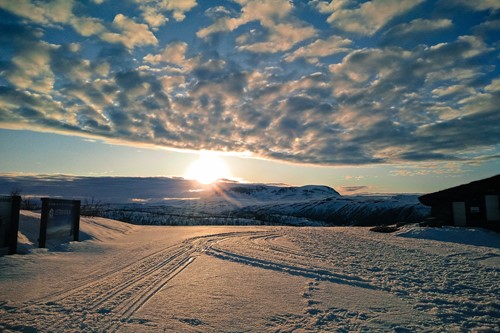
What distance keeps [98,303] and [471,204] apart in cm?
2558

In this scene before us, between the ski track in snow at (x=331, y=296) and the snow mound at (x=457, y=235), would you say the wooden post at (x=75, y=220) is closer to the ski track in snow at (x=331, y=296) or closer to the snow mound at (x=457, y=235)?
the ski track in snow at (x=331, y=296)

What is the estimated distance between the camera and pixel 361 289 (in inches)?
291

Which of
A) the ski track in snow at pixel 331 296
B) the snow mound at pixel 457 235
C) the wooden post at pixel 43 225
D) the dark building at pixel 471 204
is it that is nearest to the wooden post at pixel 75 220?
the wooden post at pixel 43 225

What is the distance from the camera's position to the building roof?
22516mm

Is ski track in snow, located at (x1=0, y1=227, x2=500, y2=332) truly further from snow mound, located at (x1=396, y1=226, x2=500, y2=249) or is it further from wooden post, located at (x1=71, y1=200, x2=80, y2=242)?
snow mound, located at (x1=396, y1=226, x2=500, y2=249)

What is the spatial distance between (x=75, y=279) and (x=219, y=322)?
14.3 ft

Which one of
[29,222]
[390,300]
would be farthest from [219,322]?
[29,222]

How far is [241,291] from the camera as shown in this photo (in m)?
7.15

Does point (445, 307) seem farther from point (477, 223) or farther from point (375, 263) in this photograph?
point (477, 223)

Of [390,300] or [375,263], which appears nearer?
[390,300]

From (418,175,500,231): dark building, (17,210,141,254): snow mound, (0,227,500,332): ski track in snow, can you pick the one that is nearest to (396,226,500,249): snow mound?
(418,175,500,231): dark building

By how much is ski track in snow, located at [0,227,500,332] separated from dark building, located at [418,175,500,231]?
13037 mm

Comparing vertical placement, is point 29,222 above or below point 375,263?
above

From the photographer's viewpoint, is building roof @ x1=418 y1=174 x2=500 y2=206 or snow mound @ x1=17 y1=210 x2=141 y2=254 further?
building roof @ x1=418 y1=174 x2=500 y2=206
